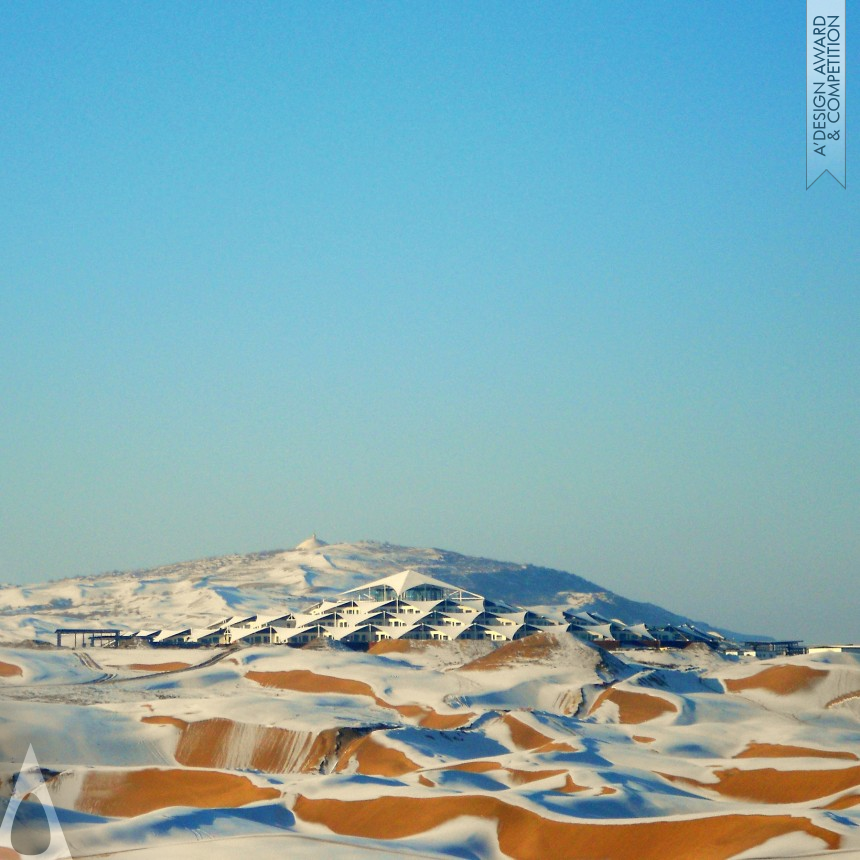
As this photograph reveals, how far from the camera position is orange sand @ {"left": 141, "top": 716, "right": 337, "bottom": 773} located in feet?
185

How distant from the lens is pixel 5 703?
62781mm

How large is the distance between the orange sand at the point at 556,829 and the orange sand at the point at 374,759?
353 inches

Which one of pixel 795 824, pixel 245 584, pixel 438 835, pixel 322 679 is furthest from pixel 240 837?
pixel 245 584

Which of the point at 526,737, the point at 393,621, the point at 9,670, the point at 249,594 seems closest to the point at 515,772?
the point at 526,737

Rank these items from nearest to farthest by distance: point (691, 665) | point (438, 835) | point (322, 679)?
point (438, 835) → point (322, 679) → point (691, 665)

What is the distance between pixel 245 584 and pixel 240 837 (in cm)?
14874

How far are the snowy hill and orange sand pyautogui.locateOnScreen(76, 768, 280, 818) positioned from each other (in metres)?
93.0

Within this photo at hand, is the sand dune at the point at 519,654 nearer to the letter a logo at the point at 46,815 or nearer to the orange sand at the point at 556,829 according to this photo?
the letter a logo at the point at 46,815

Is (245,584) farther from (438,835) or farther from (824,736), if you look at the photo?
(438,835)

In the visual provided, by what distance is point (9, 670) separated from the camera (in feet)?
274

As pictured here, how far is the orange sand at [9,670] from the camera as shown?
8281 cm

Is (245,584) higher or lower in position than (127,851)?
lower

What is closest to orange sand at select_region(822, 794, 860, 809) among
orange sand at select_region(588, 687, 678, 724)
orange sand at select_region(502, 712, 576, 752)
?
orange sand at select_region(502, 712, 576, 752)

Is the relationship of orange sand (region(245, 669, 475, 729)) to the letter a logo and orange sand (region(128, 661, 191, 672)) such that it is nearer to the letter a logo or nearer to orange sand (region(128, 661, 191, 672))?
orange sand (region(128, 661, 191, 672))
